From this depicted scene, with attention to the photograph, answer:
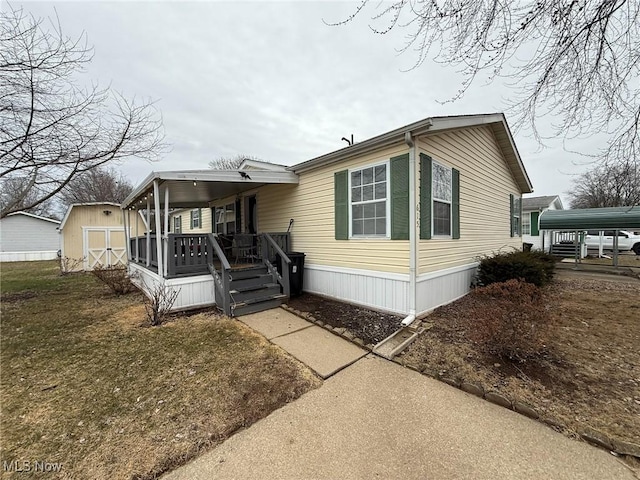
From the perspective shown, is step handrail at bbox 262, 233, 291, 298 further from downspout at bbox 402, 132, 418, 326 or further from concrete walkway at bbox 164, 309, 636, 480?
concrete walkway at bbox 164, 309, 636, 480

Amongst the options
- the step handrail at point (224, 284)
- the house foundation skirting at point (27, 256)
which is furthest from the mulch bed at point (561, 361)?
the house foundation skirting at point (27, 256)

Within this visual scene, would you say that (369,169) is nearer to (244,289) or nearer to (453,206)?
(453,206)

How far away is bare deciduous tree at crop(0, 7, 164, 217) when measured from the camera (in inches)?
219

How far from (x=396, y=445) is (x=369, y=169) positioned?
15.3 ft

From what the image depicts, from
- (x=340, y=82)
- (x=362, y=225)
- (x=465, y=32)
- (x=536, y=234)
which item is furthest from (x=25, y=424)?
(x=536, y=234)

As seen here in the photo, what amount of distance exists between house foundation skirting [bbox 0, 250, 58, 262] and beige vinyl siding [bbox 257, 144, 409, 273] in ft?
74.1

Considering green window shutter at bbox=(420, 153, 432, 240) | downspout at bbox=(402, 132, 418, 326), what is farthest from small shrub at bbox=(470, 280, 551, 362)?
green window shutter at bbox=(420, 153, 432, 240)

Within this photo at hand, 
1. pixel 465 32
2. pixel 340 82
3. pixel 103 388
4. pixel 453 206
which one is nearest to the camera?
pixel 103 388

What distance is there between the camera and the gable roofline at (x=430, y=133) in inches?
183

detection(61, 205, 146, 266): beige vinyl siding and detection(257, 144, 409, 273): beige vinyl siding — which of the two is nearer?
detection(257, 144, 409, 273): beige vinyl siding

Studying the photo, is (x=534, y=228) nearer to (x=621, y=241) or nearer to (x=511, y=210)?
(x=621, y=241)

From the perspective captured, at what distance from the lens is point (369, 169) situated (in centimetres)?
560

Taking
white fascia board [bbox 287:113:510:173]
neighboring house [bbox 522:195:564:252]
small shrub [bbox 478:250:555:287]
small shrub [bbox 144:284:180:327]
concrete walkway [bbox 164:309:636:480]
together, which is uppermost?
white fascia board [bbox 287:113:510:173]

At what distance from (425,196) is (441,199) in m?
0.90
